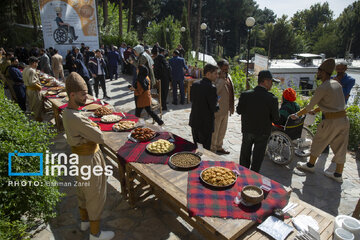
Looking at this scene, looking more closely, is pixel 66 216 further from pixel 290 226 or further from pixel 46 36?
pixel 46 36

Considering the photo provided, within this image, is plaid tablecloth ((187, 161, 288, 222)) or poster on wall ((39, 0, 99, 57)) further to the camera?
poster on wall ((39, 0, 99, 57))

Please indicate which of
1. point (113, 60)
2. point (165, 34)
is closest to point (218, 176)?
point (113, 60)

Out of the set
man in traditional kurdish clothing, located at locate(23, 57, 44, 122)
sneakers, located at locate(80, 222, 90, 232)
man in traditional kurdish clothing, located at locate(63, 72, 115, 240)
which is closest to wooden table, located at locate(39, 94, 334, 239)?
man in traditional kurdish clothing, located at locate(63, 72, 115, 240)

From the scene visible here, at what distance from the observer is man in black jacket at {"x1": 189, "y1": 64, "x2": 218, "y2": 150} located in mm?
4180

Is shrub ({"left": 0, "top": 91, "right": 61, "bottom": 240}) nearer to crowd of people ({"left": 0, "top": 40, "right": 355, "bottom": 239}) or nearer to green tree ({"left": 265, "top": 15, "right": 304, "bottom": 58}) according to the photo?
crowd of people ({"left": 0, "top": 40, "right": 355, "bottom": 239})

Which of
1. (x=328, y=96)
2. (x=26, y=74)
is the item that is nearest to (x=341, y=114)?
(x=328, y=96)

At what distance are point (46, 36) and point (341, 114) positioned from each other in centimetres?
1637

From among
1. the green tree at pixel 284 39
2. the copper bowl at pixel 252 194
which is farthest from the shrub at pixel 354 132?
the green tree at pixel 284 39

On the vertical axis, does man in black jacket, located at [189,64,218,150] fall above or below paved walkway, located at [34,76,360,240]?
above

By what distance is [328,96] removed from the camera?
4.04 meters

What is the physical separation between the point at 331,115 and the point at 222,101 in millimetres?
1999

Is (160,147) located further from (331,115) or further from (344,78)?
(344,78)

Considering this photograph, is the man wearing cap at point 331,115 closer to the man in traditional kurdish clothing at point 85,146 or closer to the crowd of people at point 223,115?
the crowd of people at point 223,115

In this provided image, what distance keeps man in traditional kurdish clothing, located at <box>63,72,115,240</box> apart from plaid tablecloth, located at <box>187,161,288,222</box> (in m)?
1.16
